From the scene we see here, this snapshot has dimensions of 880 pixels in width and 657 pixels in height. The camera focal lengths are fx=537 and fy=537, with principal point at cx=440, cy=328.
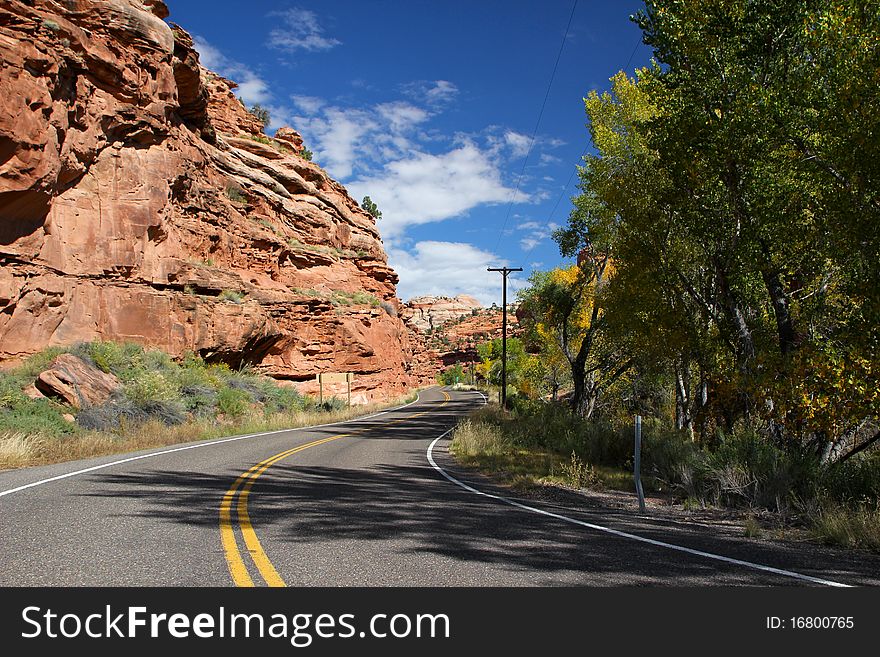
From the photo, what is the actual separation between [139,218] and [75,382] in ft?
31.1

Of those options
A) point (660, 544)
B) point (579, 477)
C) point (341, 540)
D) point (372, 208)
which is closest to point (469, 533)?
point (341, 540)

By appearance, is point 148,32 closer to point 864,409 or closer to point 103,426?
point 103,426

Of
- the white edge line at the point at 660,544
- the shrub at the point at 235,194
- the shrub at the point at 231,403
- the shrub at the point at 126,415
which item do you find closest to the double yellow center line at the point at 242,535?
the white edge line at the point at 660,544

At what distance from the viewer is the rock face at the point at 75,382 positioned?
15.8m

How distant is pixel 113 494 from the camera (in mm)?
7566

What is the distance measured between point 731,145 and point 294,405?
79.4 ft

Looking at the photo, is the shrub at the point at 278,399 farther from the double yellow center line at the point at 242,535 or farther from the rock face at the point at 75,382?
the double yellow center line at the point at 242,535

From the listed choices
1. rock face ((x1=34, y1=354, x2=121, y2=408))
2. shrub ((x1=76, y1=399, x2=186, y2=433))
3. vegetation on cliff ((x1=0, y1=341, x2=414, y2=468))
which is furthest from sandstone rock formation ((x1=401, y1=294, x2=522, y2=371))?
rock face ((x1=34, y1=354, x2=121, y2=408))

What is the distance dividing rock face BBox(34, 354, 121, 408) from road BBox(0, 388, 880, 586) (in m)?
7.63

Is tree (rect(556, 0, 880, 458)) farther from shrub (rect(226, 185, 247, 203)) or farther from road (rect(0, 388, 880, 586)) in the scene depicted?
shrub (rect(226, 185, 247, 203))

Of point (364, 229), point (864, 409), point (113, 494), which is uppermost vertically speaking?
point (364, 229)

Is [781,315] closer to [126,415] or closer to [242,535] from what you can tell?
[242,535]

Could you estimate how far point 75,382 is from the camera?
54.0 feet
